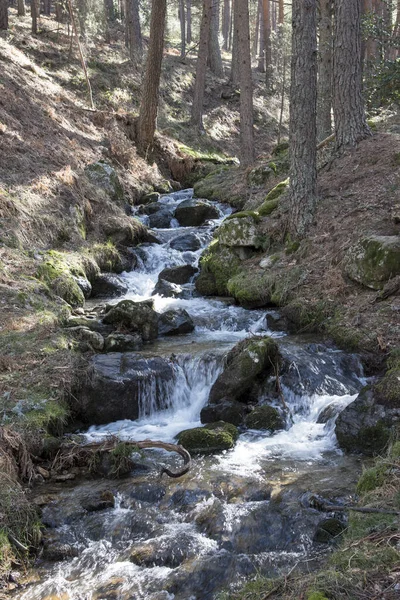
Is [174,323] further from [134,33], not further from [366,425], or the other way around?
[134,33]

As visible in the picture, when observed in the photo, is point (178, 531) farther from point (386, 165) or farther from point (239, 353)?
point (386, 165)

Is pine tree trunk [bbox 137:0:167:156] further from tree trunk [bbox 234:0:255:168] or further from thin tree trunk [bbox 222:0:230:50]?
thin tree trunk [bbox 222:0:230:50]

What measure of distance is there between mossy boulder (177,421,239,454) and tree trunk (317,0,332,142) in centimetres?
1152

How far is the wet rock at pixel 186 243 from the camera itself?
14.1 metres

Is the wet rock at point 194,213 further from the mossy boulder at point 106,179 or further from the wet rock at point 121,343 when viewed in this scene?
the wet rock at point 121,343

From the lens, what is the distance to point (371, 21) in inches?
581

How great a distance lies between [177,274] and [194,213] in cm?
370

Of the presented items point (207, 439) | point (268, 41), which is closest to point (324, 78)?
point (207, 439)

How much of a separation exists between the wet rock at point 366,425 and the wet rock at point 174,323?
4177mm

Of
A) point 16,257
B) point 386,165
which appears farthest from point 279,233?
point 16,257

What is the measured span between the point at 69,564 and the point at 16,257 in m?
6.67

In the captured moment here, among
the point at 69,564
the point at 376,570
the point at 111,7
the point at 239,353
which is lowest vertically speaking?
the point at 69,564

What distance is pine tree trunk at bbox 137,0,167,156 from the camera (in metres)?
17.2

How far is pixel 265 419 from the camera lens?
7.13 metres
